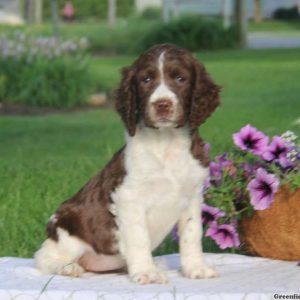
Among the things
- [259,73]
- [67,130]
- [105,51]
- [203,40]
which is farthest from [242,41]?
[67,130]

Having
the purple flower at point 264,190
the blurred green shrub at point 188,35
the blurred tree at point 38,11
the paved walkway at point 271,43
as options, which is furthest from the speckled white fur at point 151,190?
the blurred tree at point 38,11

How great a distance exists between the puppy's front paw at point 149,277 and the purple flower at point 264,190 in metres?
0.84

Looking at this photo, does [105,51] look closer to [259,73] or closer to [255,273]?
[259,73]

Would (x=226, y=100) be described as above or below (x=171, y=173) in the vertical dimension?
below

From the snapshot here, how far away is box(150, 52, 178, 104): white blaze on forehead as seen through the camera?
4.56 meters

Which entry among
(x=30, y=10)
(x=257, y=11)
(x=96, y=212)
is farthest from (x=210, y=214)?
(x=257, y=11)

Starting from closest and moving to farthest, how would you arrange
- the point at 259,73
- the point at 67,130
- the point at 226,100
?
the point at 67,130, the point at 226,100, the point at 259,73

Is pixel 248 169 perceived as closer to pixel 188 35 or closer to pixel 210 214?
pixel 210 214

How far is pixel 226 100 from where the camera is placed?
16484 mm

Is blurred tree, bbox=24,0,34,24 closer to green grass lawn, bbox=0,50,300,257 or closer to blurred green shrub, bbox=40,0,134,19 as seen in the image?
blurred green shrub, bbox=40,0,134,19

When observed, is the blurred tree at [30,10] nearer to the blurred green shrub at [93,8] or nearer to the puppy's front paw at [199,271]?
the blurred green shrub at [93,8]

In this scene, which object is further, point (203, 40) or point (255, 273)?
point (203, 40)

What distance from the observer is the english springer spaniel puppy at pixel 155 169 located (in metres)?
4.66

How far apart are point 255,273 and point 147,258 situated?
0.60 meters
